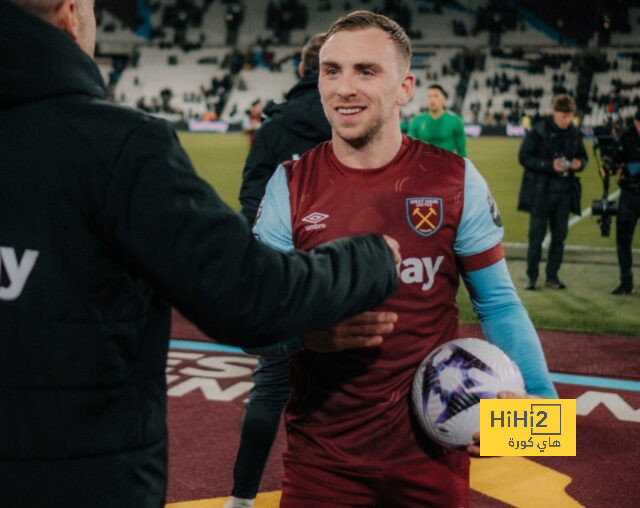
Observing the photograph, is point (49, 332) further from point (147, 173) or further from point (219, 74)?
point (219, 74)

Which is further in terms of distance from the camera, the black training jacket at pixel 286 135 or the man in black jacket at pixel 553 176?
the man in black jacket at pixel 553 176

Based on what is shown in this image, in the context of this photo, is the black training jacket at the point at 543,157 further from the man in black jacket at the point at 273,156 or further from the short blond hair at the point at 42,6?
the short blond hair at the point at 42,6

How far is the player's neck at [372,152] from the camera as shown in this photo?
110 inches

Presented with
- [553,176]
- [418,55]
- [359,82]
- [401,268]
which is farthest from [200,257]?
[418,55]

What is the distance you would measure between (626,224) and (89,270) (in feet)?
28.0

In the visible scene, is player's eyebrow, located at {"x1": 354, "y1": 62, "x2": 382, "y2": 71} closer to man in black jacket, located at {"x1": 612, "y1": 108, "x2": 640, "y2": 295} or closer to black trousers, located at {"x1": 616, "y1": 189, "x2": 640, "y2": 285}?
man in black jacket, located at {"x1": 612, "y1": 108, "x2": 640, "y2": 295}

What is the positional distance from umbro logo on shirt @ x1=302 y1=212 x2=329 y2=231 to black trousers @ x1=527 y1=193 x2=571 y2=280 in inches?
278

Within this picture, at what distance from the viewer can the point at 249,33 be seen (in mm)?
62625

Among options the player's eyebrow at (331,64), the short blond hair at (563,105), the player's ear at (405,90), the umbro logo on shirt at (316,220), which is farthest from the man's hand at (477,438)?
the short blond hair at (563,105)

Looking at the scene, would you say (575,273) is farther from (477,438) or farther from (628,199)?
(477,438)

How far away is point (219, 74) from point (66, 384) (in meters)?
57.4

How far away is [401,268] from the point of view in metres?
2.70

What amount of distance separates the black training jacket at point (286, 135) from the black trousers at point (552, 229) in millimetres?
5485

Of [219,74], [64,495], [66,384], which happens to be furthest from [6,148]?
[219,74]
